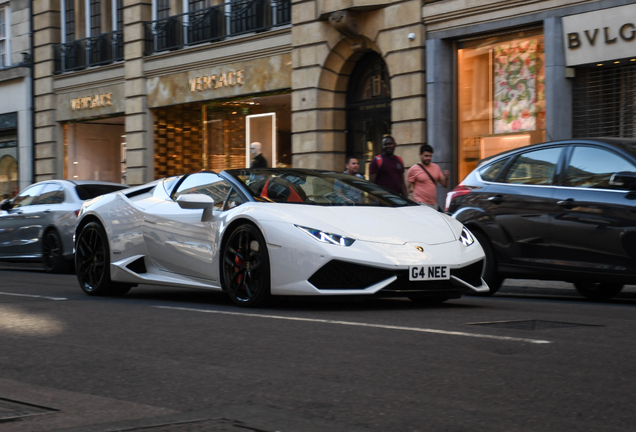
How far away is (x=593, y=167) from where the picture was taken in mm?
8688

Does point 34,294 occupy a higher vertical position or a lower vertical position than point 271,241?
lower

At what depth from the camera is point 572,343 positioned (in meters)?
5.63

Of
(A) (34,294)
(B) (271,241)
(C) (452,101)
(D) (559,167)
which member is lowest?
(A) (34,294)

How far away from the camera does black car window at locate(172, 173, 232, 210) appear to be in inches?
333

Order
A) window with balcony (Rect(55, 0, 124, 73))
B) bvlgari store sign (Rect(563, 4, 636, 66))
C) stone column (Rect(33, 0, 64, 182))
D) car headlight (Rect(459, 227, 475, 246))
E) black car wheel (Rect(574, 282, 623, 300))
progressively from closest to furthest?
car headlight (Rect(459, 227, 475, 246)) < black car wheel (Rect(574, 282, 623, 300)) < bvlgari store sign (Rect(563, 4, 636, 66)) < window with balcony (Rect(55, 0, 124, 73)) < stone column (Rect(33, 0, 64, 182))

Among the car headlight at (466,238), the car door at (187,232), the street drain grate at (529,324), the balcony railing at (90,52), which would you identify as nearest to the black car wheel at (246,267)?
the car door at (187,232)

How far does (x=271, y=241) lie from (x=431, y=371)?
2929 mm

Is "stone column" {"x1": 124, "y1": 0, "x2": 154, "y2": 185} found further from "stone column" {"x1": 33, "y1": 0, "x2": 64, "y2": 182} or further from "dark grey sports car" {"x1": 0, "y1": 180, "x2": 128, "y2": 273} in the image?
"dark grey sports car" {"x1": 0, "y1": 180, "x2": 128, "y2": 273}

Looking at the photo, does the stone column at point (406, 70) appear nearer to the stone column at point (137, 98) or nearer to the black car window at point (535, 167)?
the black car window at point (535, 167)

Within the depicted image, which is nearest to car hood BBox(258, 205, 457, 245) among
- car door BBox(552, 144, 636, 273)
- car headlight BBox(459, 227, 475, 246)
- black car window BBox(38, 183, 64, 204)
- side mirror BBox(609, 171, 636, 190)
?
car headlight BBox(459, 227, 475, 246)

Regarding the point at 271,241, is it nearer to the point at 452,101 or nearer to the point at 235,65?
the point at 452,101

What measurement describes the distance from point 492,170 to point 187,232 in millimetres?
3180

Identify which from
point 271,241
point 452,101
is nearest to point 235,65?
point 452,101

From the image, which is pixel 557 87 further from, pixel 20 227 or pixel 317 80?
pixel 20 227
